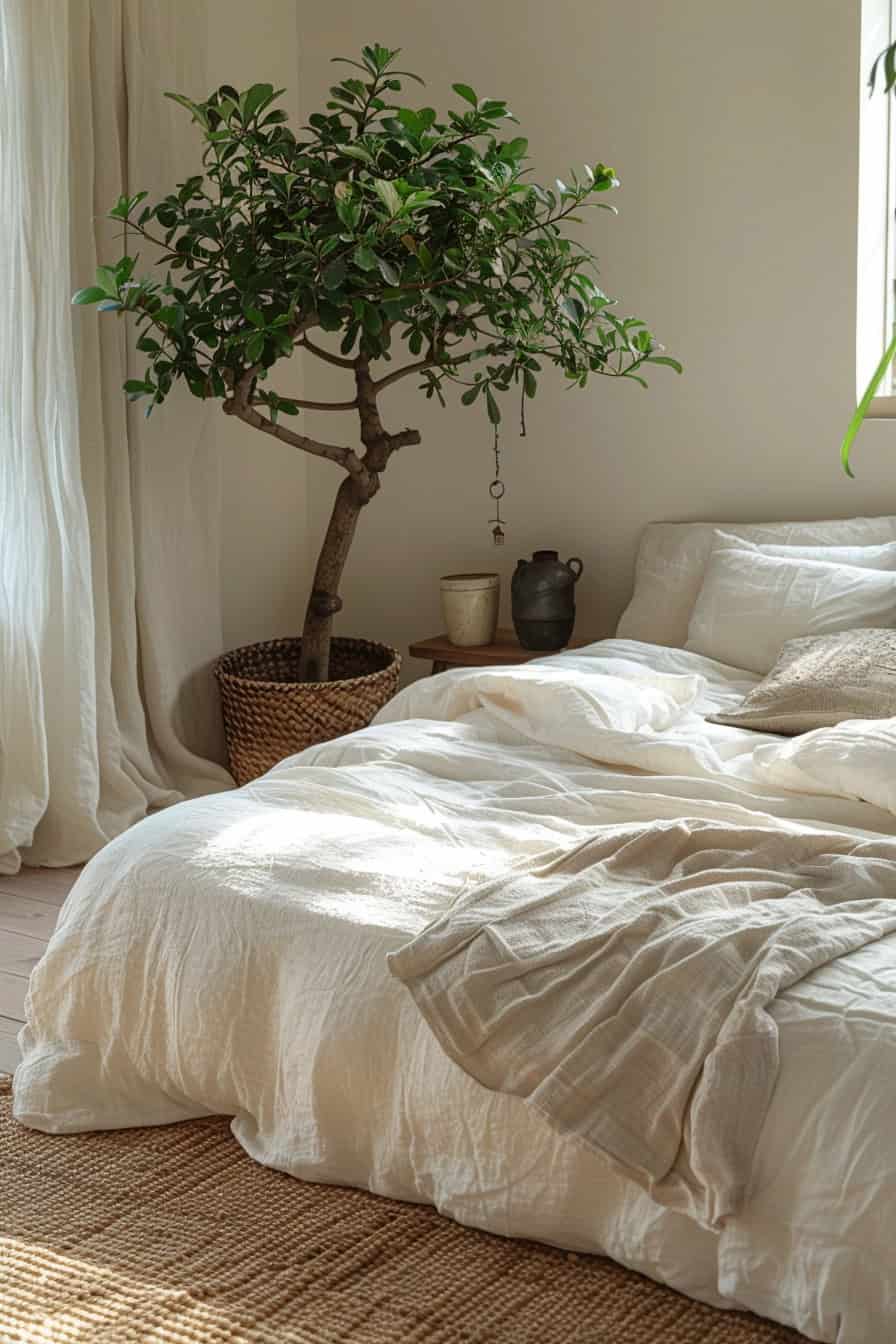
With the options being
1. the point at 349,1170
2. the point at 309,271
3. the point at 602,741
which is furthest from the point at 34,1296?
the point at 309,271

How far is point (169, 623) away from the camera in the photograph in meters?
4.06

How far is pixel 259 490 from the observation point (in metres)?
4.53

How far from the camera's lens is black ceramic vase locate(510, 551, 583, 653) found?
13.1 feet

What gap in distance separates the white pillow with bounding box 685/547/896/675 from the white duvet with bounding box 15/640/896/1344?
577mm

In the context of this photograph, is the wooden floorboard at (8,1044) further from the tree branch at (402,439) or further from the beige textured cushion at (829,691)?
the tree branch at (402,439)

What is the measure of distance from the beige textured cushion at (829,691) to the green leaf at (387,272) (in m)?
1.22

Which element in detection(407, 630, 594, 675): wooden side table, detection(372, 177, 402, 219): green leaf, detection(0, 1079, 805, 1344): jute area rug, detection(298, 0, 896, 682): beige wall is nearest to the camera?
detection(0, 1079, 805, 1344): jute area rug

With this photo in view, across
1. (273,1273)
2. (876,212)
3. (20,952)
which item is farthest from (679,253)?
(273,1273)

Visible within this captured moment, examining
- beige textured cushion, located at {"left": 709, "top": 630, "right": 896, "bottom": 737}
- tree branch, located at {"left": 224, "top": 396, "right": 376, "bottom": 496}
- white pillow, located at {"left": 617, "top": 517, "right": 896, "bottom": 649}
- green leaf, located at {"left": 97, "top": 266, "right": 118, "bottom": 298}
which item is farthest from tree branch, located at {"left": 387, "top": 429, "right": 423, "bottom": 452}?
beige textured cushion, located at {"left": 709, "top": 630, "right": 896, "bottom": 737}

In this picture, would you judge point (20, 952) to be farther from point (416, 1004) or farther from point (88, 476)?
point (416, 1004)

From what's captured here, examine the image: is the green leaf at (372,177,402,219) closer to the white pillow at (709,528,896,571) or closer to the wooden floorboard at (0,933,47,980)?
the white pillow at (709,528,896,571)

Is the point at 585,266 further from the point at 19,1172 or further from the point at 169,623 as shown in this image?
the point at 19,1172

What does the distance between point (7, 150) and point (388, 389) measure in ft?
4.75

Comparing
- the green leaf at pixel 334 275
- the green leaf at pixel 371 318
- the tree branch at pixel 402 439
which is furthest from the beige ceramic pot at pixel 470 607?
the green leaf at pixel 334 275
